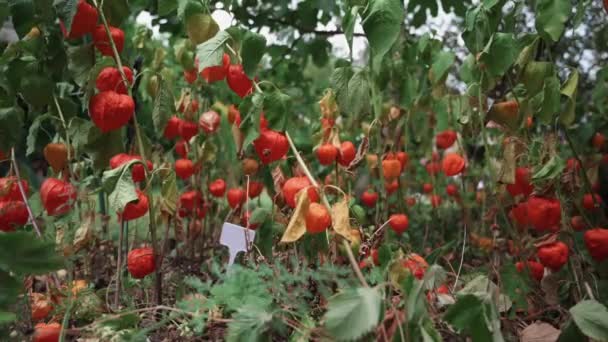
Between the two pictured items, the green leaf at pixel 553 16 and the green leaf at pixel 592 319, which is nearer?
the green leaf at pixel 592 319

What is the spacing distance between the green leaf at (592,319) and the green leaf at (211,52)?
580mm

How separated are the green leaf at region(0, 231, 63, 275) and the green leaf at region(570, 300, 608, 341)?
64 cm

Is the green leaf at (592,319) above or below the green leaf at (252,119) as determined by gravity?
below

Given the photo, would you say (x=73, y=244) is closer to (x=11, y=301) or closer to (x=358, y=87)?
(x=11, y=301)

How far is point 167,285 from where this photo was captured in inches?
59.1

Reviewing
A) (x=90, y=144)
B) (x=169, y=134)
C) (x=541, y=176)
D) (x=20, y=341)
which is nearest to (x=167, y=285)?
(x=169, y=134)

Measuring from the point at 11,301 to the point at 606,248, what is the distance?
3.26ft

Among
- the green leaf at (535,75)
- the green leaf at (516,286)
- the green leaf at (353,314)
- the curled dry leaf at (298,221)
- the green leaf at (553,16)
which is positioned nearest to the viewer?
the green leaf at (353,314)

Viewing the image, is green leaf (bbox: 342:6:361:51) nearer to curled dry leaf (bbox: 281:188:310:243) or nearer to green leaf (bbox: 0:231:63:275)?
curled dry leaf (bbox: 281:188:310:243)

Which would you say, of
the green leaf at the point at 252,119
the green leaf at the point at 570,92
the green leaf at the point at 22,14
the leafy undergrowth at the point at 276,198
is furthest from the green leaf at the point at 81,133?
the green leaf at the point at 570,92

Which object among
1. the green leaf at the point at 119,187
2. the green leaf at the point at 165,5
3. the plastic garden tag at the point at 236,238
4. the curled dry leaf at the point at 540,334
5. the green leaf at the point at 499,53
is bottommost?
the curled dry leaf at the point at 540,334

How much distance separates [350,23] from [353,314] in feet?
1.56

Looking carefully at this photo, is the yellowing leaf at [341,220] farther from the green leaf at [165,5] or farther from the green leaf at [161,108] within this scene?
the green leaf at [165,5]

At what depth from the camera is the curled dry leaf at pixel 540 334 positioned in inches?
36.2
